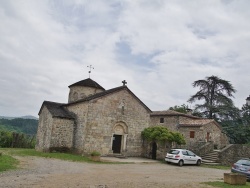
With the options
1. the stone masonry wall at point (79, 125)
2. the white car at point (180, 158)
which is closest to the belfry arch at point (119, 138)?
the stone masonry wall at point (79, 125)

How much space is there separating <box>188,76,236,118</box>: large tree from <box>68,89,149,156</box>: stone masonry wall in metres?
22.3

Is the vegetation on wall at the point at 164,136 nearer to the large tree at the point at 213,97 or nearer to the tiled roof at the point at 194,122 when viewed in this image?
the tiled roof at the point at 194,122

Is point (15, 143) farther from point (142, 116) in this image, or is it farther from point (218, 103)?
point (218, 103)

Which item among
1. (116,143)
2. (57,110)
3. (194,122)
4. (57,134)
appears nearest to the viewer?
(57,134)

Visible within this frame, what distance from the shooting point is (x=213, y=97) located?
48.3 m

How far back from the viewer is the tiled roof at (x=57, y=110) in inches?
1015

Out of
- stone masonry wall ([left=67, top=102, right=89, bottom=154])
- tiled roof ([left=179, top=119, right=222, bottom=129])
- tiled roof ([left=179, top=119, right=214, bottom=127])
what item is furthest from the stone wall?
tiled roof ([left=179, top=119, right=214, bottom=127])

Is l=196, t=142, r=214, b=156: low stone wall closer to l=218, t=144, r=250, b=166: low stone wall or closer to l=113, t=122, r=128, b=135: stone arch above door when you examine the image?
l=218, t=144, r=250, b=166: low stone wall

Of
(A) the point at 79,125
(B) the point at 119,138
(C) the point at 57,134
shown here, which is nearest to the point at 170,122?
(B) the point at 119,138

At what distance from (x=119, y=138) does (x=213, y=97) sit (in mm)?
27760

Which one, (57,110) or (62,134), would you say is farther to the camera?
(57,110)

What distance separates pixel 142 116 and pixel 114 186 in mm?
17770

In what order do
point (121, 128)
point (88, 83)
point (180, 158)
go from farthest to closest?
point (88, 83) < point (121, 128) < point (180, 158)

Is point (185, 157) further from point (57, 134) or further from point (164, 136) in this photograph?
point (57, 134)
